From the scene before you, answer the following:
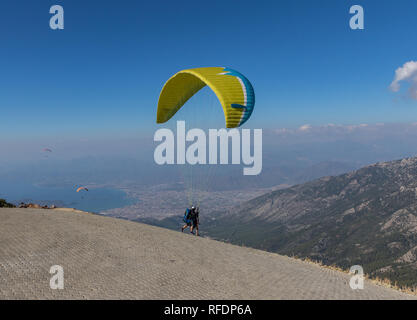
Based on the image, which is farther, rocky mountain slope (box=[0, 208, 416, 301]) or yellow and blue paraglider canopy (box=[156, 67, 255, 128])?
yellow and blue paraglider canopy (box=[156, 67, 255, 128])

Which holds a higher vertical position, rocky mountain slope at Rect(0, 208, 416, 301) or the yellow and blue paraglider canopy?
the yellow and blue paraglider canopy

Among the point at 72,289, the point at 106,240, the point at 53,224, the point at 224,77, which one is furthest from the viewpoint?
the point at 224,77

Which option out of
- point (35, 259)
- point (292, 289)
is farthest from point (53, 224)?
point (292, 289)

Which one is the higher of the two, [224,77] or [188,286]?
[224,77]

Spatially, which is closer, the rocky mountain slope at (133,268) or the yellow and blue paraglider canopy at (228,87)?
the rocky mountain slope at (133,268)

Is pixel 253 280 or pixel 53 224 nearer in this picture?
pixel 253 280

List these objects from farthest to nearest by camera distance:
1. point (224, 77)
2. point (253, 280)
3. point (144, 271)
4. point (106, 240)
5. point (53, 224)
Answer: point (224, 77) → point (53, 224) → point (106, 240) → point (253, 280) → point (144, 271)

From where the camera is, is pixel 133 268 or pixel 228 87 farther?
pixel 228 87

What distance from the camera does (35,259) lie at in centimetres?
1148

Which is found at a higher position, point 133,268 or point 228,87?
point 228,87

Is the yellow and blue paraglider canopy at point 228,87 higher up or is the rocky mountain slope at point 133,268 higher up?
the yellow and blue paraglider canopy at point 228,87

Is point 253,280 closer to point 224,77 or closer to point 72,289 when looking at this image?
point 72,289
